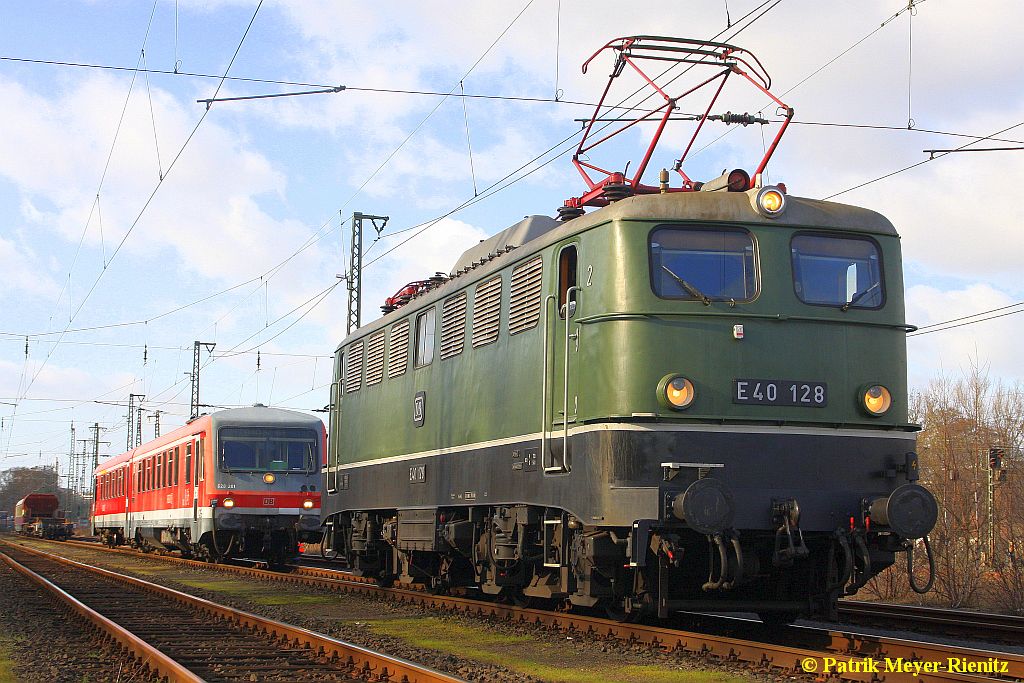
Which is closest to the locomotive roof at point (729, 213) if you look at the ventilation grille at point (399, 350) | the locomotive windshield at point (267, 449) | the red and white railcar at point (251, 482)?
the ventilation grille at point (399, 350)

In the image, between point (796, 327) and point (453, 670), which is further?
point (796, 327)

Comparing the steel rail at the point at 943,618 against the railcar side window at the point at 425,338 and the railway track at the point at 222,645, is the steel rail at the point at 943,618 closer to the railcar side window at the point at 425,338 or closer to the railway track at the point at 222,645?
the railway track at the point at 222,645

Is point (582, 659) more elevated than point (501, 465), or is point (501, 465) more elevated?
point (501, 465)

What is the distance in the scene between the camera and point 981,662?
350 inches

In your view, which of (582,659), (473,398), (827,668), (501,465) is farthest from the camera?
(473,398)

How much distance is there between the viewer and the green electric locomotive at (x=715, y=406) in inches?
394

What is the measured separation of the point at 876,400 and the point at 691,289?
185cm

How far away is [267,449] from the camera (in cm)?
2584

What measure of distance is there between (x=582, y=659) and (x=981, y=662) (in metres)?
3.11

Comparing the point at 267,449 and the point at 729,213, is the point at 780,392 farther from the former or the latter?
the point at 267,449

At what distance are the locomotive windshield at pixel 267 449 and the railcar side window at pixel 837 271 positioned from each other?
665 inches

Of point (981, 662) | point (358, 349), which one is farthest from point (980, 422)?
point (981, 662)

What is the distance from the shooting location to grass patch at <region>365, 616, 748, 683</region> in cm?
911

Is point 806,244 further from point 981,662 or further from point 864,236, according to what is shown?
point 981,662
